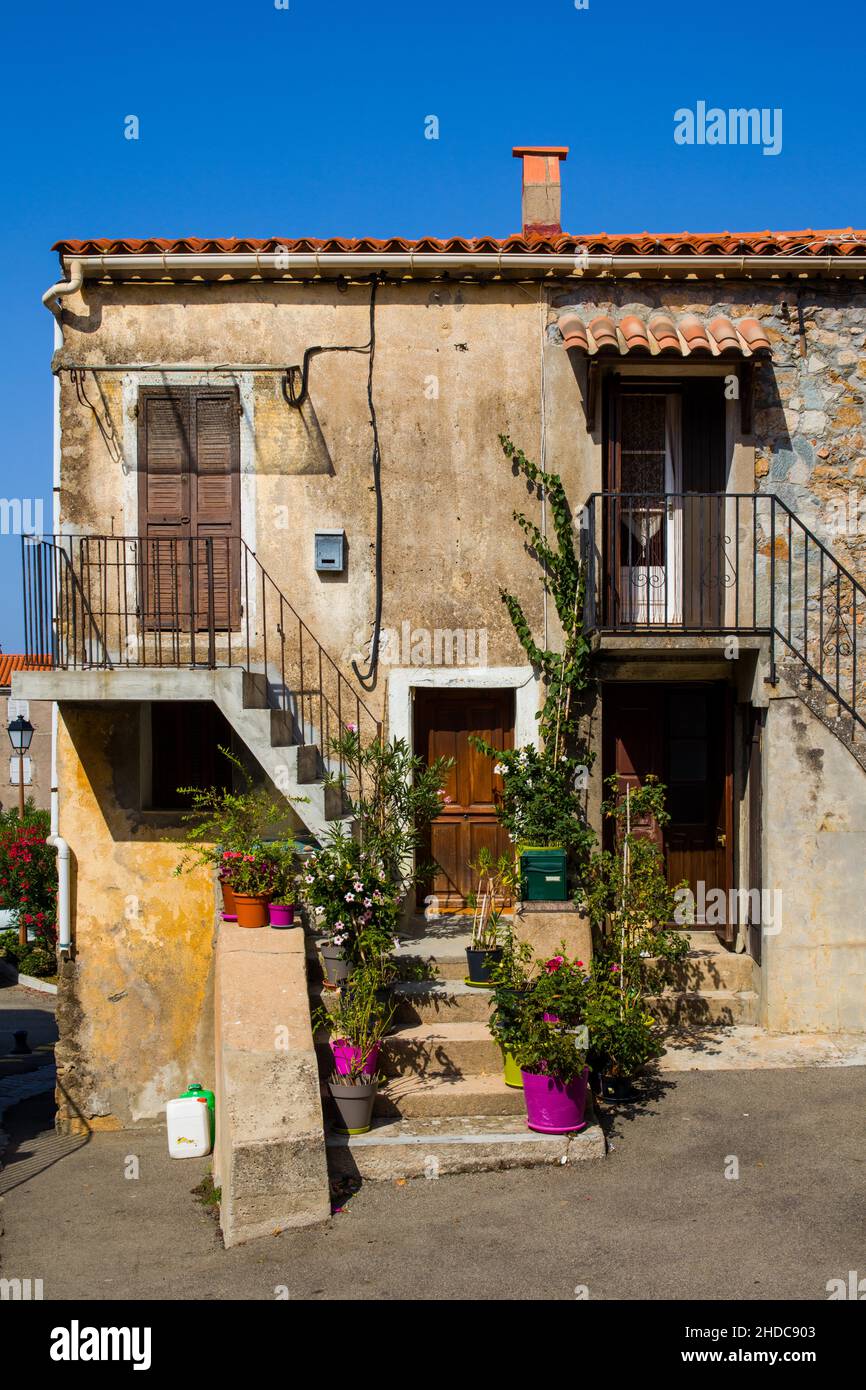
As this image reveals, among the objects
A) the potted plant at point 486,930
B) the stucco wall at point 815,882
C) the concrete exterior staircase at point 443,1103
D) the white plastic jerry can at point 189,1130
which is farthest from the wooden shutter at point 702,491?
the white plastic jerry can at point 189,1130

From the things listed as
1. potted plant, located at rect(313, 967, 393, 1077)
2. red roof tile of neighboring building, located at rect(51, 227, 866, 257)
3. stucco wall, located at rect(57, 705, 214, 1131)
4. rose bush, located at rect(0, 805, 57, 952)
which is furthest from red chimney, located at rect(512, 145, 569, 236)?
rose bush, located at rect(0, 805, 57, 952)

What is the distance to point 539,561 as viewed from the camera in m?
11.1

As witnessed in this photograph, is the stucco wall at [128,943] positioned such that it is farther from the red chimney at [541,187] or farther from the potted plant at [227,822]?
the red chimney at [541,187]

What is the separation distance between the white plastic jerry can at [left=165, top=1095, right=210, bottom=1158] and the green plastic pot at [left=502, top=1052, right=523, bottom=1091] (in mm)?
2816

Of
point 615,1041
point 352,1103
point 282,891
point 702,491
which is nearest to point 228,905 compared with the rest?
point 282,891

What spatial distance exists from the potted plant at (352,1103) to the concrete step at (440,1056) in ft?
2.63

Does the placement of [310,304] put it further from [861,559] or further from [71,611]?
[861,559]

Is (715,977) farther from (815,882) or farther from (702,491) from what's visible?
(702,491)

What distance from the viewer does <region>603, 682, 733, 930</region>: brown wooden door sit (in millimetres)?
11812

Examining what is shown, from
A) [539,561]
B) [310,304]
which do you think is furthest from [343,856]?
[310,304]

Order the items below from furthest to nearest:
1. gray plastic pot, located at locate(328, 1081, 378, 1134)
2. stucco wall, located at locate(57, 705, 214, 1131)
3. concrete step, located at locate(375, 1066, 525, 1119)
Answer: stucco wall, located at locate(57, 705, 214, 1131) → concrete step, located at locate(375, 1066, 525, 1119) → gray plastic pot, located at locate(328, 1081, 378, 1134)

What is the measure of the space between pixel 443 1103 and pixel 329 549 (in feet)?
16.2

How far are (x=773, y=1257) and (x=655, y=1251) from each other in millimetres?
598

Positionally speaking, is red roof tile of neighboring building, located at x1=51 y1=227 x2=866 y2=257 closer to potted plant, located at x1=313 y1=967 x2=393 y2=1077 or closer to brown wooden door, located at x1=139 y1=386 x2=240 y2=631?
brown wooden door, located at x1=139 y1=386 x2=240 y2=631
